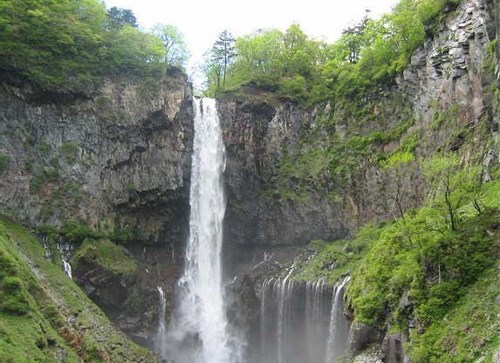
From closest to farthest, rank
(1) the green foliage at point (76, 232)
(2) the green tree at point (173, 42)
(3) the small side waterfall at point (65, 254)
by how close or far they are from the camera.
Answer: (3) the small side waterfall at point (65, 254), (1) the green foliage at point (76, 232), (2) the green tree at point (173, 42)

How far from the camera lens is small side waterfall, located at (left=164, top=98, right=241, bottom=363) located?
3769cm

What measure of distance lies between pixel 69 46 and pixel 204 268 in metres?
20.4

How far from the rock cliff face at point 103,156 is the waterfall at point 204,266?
4.02ft

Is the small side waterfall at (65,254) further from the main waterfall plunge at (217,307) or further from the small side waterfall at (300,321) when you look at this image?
the small side waterfall at (300,321)

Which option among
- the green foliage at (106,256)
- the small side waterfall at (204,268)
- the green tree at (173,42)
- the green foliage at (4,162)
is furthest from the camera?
the green tree at (173,42)

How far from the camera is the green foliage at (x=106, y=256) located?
3431cm

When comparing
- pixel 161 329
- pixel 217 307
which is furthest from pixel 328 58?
pixel 161 329

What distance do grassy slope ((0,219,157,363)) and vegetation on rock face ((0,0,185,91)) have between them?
37.8ft

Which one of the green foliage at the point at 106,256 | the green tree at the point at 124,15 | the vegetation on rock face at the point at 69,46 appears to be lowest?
the green foliage at the point at 106,256

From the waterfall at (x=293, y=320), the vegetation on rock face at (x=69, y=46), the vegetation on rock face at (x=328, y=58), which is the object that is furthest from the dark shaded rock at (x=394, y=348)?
the vegetation on rock face at (x=69, y=46)

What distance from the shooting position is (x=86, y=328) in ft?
88.6

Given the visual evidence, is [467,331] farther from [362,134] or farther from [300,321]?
[362,134]

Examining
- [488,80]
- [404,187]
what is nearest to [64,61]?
[404,187]

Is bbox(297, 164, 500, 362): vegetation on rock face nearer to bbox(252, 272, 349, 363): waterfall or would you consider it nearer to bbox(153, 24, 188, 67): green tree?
bbox(252, 272, 349, 363): waterfall
